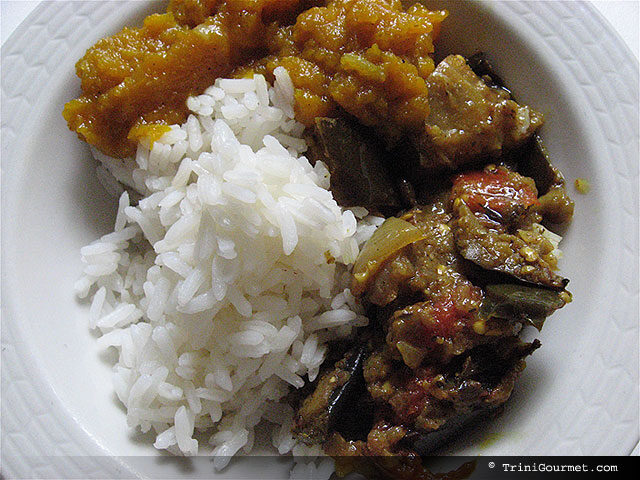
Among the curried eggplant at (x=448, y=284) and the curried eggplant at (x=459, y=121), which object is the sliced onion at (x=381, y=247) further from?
the curried eggplant at (x=459, y=121)

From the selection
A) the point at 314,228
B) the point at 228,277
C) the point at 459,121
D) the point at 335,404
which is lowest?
the point at 335,404

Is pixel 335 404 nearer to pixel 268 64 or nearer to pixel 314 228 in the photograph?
pixel 314 228

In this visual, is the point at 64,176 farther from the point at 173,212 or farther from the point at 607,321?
the point at 607,321

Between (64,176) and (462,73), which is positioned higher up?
(462,73)

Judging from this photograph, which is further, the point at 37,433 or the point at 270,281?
the point at 270,281

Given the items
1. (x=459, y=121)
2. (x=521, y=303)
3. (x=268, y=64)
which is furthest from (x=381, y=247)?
(x=268, y=64)

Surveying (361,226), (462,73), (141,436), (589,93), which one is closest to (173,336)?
(141,436)
